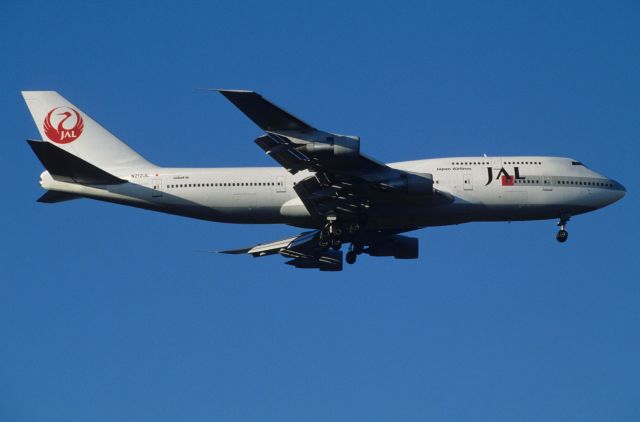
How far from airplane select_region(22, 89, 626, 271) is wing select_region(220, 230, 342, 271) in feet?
7.87

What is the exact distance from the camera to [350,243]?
56.1 meters

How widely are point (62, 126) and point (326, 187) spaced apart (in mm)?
15722

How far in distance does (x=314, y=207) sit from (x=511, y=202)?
1031 cm

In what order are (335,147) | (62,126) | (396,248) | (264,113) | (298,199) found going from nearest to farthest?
(264,113) < (335,147) < (298,199) < (62,126) < (396,248)

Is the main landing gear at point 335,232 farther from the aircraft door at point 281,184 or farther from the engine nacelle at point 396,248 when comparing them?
the engine nacelle at point 396,248

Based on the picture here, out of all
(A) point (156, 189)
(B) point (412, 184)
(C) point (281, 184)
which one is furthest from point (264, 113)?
(A) point (156, 189)

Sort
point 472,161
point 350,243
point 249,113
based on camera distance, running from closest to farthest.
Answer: point 249,113
point 472,161
point 350,243

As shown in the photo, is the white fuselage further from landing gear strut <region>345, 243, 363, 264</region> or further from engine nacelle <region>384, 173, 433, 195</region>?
landing gear strut <region>345, 243, 363, 264</region>

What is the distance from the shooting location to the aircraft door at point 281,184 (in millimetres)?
50031

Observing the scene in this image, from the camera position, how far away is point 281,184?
50.1 m

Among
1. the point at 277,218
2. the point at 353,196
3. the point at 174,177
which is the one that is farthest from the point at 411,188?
the point at 174,177

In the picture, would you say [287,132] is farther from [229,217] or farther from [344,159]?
[229,217]

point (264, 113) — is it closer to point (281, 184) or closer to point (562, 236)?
point (281, 184)

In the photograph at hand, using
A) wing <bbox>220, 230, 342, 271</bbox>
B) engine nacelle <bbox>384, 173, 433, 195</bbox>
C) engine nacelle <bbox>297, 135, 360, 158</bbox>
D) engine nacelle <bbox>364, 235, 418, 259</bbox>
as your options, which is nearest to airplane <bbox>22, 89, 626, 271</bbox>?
engine nacelle <bbox>384, 173, 433, 195</bbox>
